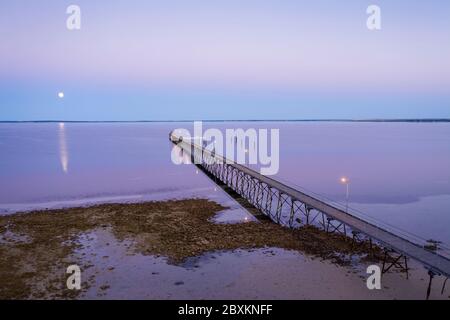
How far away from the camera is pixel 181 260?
19.5 metres

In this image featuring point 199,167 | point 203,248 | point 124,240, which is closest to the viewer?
point 203,248

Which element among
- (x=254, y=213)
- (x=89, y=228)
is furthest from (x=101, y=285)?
(x=254, y=213)

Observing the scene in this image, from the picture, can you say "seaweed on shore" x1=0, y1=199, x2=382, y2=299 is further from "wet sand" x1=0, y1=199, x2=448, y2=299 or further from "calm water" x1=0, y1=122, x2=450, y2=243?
"calm water" x1=0, y1=122, x2=450, y2=243

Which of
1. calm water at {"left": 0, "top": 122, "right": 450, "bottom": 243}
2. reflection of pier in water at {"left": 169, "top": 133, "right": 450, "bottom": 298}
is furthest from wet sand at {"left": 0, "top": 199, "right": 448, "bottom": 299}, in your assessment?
calm water at {"left": 0, "top": 122, "right": 450, "bottom": 243}

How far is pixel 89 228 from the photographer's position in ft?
82.2

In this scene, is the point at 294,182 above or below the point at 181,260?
below

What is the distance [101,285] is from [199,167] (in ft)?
137

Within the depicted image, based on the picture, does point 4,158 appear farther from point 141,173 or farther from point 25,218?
point 25,218

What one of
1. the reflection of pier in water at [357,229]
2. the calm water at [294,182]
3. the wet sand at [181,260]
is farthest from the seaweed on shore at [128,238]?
the calm water at [294,182]

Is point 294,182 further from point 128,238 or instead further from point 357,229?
point 128,238

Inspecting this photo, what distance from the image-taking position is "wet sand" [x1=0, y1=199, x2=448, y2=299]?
16.3 meters

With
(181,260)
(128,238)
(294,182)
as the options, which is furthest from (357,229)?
(294,182)

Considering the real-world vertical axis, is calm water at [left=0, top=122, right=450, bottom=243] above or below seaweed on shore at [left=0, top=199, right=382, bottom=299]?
below

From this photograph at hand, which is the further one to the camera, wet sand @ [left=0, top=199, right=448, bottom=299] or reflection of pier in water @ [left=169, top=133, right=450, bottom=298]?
wet sand @ [left=0, top=199, right=448, bottom=299]
